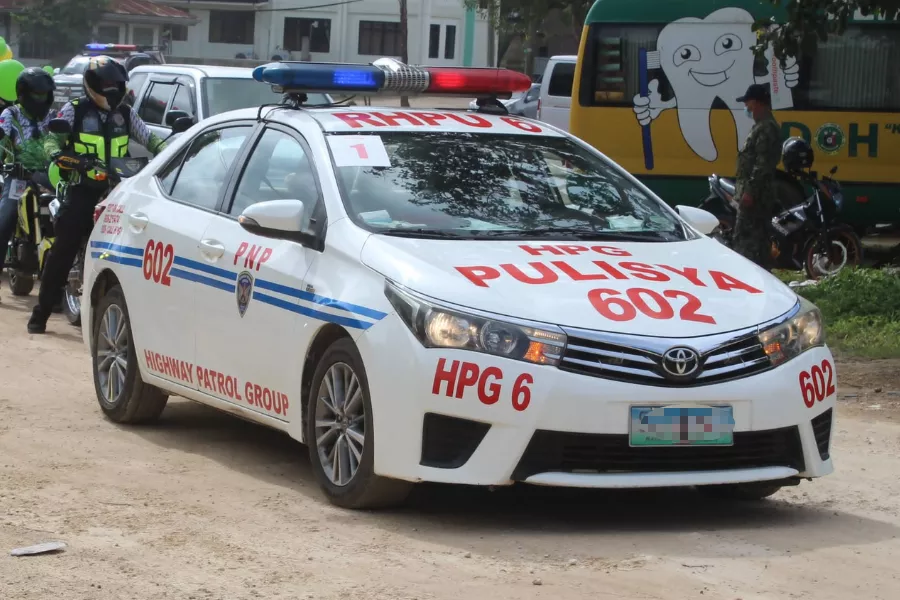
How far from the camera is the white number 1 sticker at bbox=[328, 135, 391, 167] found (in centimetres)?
703

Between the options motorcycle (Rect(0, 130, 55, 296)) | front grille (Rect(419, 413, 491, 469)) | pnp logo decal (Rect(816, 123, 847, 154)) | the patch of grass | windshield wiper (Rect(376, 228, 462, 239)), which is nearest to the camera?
front grille (Rect(419, 413, 491, 469))

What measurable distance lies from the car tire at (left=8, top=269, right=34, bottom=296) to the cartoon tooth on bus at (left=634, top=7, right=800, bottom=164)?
7784mm

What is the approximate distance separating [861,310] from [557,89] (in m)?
17.0

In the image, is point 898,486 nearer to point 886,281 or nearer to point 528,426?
point 528,426

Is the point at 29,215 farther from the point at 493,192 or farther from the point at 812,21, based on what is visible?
the point at 493,192

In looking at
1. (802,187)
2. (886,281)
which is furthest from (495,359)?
(802,187)

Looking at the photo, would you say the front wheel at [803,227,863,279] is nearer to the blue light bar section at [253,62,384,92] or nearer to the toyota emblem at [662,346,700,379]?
the blue light bar section at [253,62,384,92]

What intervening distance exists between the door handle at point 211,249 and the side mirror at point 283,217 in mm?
527

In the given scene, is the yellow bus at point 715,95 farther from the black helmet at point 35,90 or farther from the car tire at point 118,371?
the car tire at point 118,371

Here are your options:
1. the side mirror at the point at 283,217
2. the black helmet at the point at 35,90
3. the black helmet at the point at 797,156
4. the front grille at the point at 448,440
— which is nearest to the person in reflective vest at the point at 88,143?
the black helmet at the point at 35,90

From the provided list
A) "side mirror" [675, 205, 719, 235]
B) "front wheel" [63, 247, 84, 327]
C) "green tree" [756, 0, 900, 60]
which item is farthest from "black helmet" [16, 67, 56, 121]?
"side mirror" [675, 205, 719, 235]

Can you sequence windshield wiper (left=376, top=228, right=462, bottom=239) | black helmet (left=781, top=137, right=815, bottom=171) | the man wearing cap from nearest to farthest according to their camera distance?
windshield wiper (left=376, top=228, right=462, bottom=239) → the man wearing cap → black helmet (left=781, top=137, right=815, bottom=171)

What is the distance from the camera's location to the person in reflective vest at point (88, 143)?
11.7m

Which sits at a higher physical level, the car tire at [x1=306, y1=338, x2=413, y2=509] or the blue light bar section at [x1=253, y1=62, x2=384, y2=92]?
the blue light bar section at [x1=253, y1=62, x2=384, y2=92]
